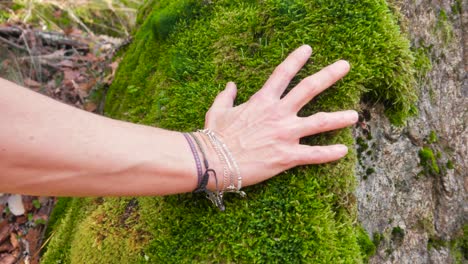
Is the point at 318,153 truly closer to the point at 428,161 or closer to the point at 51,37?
the point at 428,161

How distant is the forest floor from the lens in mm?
3324

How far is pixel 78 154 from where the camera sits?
5.33 ft

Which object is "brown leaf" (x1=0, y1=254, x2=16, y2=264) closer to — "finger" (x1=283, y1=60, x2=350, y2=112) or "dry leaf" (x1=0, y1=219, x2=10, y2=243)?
"dry leaf" (x1=0, y1=219, x2=10, y2=243)

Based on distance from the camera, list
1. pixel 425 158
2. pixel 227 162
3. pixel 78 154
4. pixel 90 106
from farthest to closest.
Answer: pixel 90 106 < pixel 425 158 < pixel 227 162 < pixel 78 154

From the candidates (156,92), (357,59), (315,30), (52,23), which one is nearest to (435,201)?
(357,59)

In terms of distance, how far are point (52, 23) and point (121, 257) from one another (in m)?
5.10

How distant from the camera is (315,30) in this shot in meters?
2.22

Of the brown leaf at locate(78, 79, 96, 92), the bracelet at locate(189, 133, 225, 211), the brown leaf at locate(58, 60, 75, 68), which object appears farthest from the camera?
the brown leaf at locate(58, 60, 75, 68)

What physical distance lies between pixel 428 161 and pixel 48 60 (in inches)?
184

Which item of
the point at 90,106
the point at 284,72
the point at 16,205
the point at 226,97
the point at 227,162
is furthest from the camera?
the point at 90,106

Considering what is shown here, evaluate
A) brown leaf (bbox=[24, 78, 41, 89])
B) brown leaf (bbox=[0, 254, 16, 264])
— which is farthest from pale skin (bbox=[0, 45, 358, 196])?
brown leaf (bbox=[24, 78, 41, 89])

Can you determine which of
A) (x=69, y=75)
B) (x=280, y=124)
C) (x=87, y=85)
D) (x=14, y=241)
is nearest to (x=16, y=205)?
(x=14, y=241)

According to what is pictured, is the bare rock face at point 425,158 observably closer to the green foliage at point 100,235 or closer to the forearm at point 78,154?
the forearm at point 78,154

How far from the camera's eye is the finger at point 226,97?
2207 millimetres
